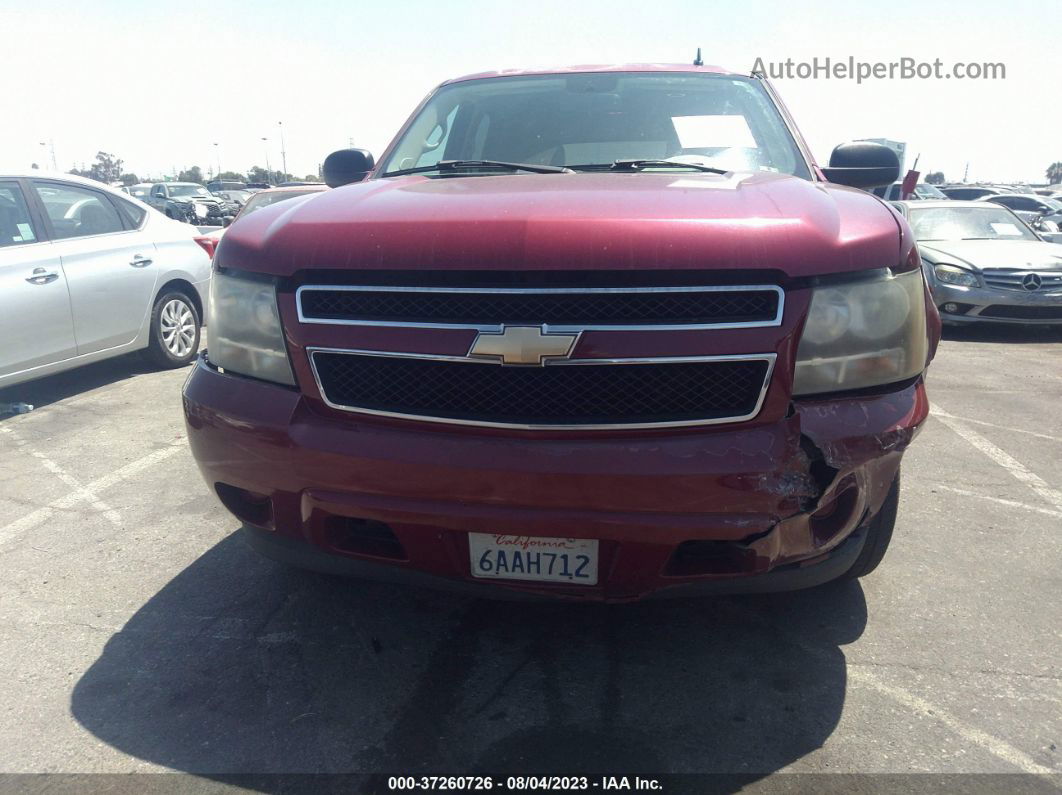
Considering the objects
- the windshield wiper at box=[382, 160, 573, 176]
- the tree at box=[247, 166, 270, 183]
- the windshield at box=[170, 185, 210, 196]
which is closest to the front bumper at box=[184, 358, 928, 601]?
the windshield wiper at box=[382, 160, 573, 176]

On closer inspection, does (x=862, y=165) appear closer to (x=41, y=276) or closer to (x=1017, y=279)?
(x=41, y=276)

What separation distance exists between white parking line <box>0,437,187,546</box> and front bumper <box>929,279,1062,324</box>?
7.48 m

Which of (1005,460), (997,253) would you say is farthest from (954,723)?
(997,253)

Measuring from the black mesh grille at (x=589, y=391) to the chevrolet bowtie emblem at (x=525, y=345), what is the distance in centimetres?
5

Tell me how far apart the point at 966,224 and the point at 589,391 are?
9.74 m

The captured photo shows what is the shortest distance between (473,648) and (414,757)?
0.53 metres

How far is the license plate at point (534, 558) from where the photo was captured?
2105 millimetres

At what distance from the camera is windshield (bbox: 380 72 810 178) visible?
3311mm

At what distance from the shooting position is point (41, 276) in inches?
211

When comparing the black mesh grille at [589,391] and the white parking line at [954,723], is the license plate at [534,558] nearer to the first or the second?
the black mesh grille at [589,391]

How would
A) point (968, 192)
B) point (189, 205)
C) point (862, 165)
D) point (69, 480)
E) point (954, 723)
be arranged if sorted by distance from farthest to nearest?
point (968, 192) → point (189, 205) → point (69, 480) → point (862, 165) → point (954, 723)

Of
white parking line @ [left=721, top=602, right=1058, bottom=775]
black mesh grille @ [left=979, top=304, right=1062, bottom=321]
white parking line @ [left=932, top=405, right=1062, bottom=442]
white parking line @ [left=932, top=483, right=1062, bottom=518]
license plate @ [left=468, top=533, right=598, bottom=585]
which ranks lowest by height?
black mesh grille @ [left=979, top=304, right=1062, bottom=321]

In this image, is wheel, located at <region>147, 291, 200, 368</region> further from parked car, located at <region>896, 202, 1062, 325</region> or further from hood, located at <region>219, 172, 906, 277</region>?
parked car, located at <region>896, 202, 1062, 325</region>

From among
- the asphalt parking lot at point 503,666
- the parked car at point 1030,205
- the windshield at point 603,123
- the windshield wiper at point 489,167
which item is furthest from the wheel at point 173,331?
the parked car at point 1030,205
